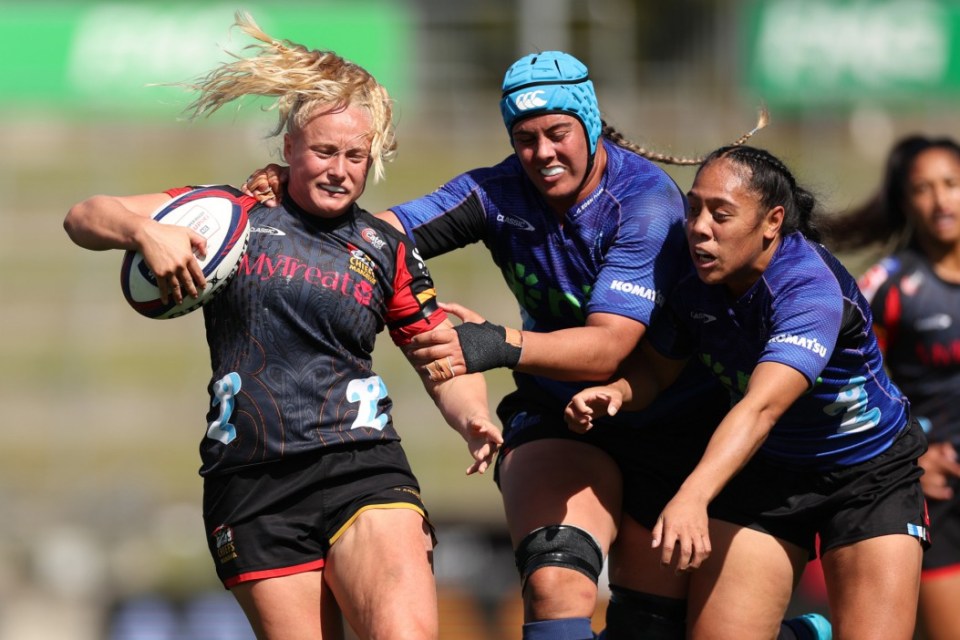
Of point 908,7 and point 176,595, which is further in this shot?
point 908,7

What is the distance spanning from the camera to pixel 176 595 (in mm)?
8617

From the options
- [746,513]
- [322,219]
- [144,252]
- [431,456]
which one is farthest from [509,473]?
[431,456]

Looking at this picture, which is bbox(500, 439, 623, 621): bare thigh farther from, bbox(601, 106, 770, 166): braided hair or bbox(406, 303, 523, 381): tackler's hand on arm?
bbox(601, 106, 770, 166): braided hair

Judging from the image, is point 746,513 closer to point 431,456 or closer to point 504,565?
point 504,565

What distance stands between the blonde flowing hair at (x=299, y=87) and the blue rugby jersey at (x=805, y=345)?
104cm

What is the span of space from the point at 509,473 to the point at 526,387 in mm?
330

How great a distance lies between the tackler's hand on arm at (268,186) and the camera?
393cm

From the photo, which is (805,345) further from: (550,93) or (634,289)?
(550,93)

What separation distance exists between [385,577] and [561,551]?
673 millimetres

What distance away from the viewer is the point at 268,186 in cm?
396

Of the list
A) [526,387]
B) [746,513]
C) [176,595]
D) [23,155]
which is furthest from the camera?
[23,155]

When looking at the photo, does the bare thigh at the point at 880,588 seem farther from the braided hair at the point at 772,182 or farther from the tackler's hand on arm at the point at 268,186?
the tackler's hand on arm at the point at 268,186

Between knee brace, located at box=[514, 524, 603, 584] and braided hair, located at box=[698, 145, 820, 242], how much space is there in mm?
1104

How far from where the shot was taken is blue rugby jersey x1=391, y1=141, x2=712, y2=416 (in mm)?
4156
